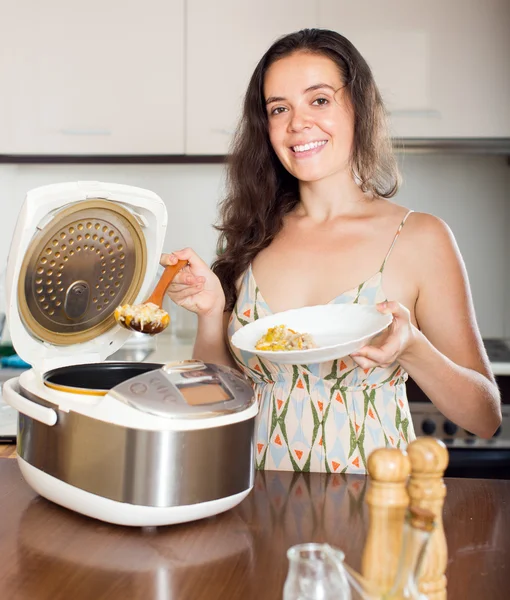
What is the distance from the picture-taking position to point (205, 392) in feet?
2.84

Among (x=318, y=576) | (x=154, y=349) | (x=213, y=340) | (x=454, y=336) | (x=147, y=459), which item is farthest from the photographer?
(x=154, y=349)

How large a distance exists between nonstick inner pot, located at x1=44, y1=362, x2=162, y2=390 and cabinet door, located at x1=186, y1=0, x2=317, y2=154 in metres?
1.50

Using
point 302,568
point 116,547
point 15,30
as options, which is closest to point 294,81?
point 116,547

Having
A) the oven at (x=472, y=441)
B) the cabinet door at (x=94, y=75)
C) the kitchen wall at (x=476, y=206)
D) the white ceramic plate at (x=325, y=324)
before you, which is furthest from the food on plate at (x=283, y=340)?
the kitchen wall at (x=476, y=206)

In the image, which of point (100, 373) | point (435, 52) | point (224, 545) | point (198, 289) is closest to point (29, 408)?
point (100, 373)

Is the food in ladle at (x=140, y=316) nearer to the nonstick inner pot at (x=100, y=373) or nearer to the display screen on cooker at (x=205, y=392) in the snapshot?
the nonstick inner pot at (x=100, y=373)

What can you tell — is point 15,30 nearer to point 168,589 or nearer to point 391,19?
point 391,19

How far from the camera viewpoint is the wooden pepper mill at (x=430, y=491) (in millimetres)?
584

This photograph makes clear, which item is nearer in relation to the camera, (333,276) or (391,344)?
(391,344)

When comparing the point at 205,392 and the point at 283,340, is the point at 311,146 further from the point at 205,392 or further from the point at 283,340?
the point at 205,392

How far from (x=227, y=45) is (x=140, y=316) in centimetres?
158

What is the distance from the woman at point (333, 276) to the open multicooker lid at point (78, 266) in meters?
0.23

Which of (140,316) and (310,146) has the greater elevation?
(310,146)

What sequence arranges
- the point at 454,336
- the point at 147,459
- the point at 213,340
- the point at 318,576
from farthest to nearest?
1. the point at 213,340
2. the point at 454,336
3. the point at 147,459
4. the point at 318,576
